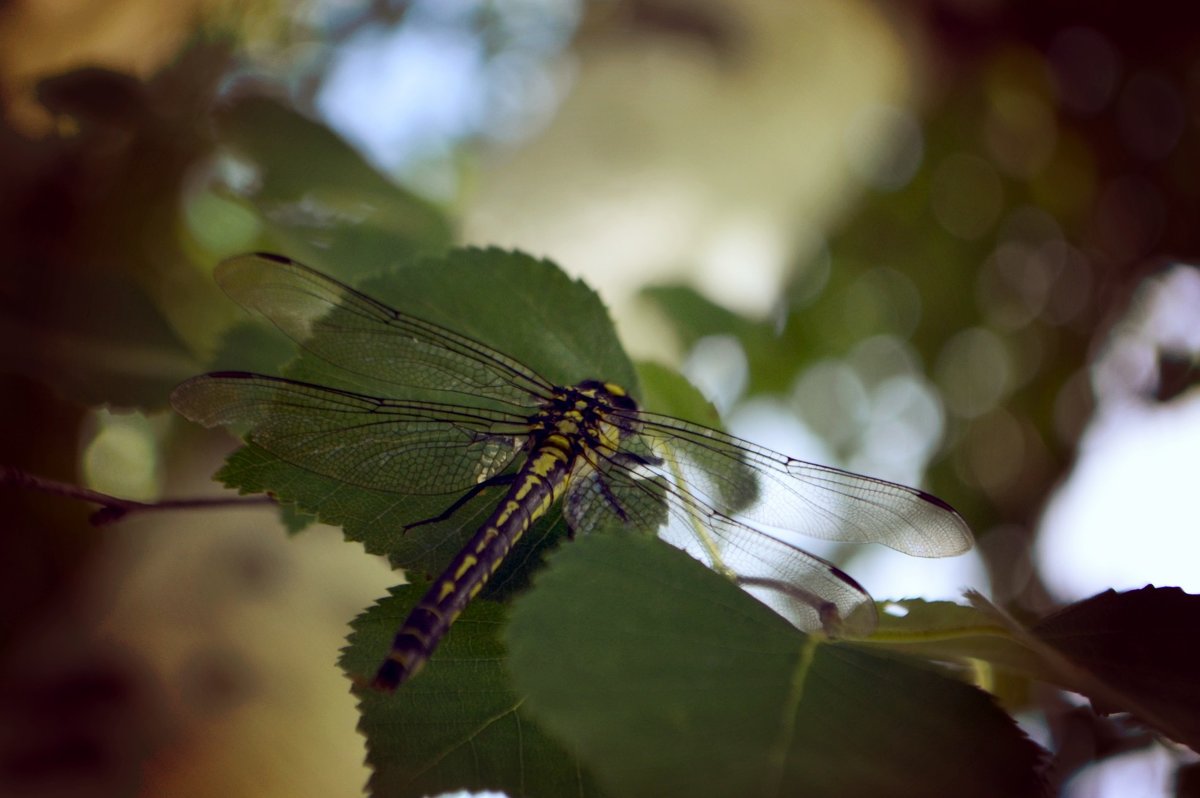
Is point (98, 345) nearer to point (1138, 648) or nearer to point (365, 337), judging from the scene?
point (365, 337)

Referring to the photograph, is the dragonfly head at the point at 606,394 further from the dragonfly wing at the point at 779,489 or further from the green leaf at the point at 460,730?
the green leaf at the point at 460,730

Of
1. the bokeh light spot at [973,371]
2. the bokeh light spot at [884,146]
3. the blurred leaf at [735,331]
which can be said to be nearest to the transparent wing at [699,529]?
the blurred leaf at [735,331]

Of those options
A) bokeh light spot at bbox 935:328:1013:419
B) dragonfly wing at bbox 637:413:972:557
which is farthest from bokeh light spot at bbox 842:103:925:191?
dragonfly wing at bbox 637:413:972:557

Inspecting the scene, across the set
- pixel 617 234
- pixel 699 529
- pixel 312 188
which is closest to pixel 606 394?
pixel 699 529

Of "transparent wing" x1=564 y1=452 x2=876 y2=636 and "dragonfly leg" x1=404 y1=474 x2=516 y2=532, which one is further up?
"transparent wing" x1=564 y1=452 x2=876 y2=636

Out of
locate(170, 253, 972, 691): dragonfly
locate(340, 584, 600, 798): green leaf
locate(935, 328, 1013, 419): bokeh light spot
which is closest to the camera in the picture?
locate(340, 584, 600, 798): green leaf

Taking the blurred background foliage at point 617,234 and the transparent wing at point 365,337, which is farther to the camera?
the blurred background foliage at point 617,234

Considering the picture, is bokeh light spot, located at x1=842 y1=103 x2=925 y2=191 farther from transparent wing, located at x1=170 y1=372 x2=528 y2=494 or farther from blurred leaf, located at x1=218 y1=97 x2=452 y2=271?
transparent wing, located at x1=170 y1=372 x2=528 y2=494
